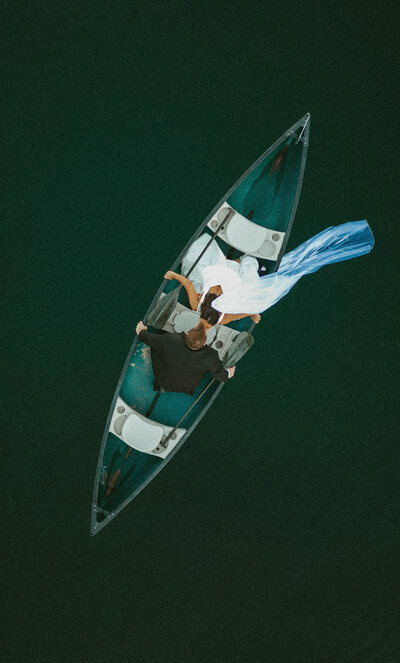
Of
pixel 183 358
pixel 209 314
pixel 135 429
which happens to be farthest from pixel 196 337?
pixel 135 429

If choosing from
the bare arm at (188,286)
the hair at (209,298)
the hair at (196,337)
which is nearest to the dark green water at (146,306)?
the bare arm at (188,286)

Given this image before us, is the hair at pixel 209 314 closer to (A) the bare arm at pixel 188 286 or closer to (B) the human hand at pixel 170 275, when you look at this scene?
(A) the bare arm at pixel 188 286

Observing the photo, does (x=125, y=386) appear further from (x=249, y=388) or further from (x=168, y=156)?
(x=168, y=156)

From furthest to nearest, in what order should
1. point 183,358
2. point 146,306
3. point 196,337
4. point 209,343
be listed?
point 146,306, point 209,343, point 183,358, point 196,337

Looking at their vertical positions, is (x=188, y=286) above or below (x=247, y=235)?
below

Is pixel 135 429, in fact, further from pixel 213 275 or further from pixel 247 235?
pixel 247 235

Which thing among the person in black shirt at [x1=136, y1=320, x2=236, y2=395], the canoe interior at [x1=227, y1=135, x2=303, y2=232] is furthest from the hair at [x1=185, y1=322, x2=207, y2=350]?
the canoe interior at [x1=227, y1=135, x2=303, y2=232]

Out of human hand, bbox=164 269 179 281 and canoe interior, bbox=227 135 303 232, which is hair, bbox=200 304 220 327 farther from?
canoe interior, bbox=227 135 303 232
